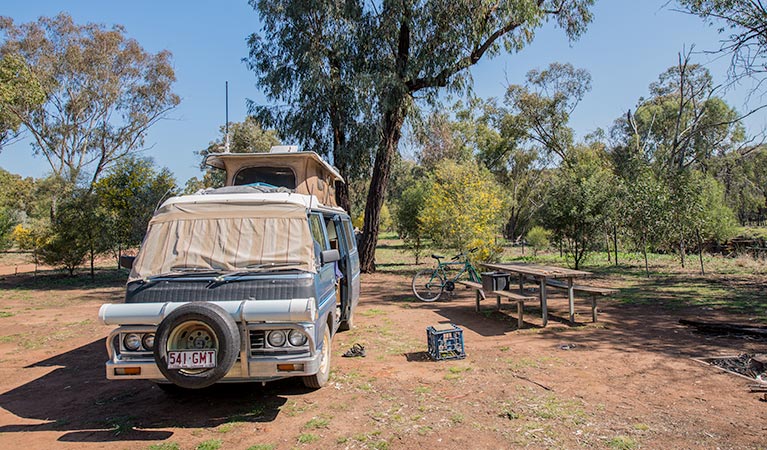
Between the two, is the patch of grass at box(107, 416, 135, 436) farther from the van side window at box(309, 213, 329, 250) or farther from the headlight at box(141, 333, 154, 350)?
the van side window at box(309, 213, 329, 250)

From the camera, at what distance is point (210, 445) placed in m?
4.03

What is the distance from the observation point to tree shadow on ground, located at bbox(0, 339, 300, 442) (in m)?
4.46

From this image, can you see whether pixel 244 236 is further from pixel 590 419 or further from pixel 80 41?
pixel 80 41

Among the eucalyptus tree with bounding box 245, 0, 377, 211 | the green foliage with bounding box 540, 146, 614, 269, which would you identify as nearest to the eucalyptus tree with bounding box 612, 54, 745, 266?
the green foliage with bounding box 540, 146, 614, 269

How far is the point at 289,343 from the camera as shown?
439cm

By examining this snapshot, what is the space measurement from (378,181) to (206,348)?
556 inches

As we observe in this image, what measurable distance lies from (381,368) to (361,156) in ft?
40.3

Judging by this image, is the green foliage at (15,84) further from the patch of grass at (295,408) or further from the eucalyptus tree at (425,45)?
the patch of grass at (295,408)

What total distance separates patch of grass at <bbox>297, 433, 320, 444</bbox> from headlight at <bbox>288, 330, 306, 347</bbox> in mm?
785

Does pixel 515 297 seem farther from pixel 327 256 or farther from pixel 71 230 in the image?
pixel 71 230

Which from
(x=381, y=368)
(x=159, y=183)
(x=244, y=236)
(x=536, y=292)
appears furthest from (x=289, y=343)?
(x=159, y=183)

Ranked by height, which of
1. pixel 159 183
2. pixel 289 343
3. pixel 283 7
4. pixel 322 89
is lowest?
pixel 289 343

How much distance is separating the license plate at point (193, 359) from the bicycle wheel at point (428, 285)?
26.0 feet

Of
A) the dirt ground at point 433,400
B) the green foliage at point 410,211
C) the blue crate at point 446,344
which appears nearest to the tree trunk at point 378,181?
the green foliage at point 410,211
